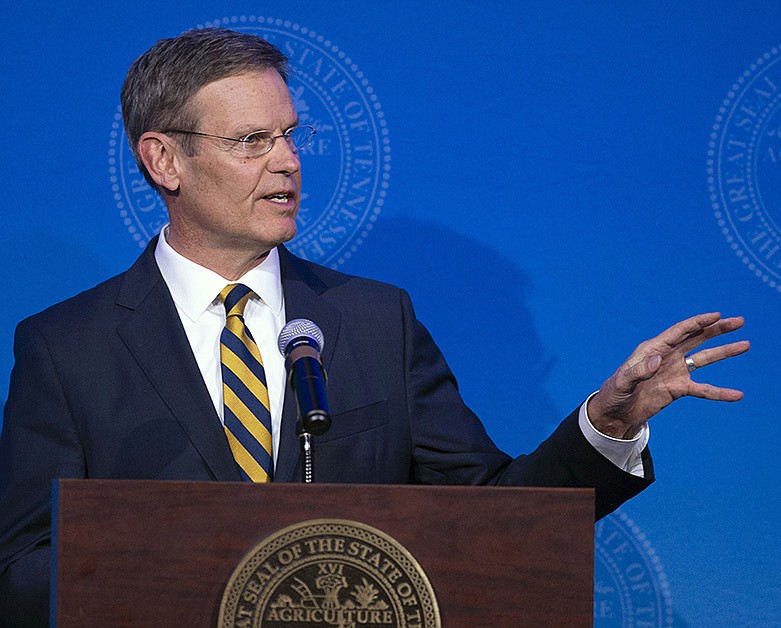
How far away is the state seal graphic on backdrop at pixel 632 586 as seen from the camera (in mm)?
2525

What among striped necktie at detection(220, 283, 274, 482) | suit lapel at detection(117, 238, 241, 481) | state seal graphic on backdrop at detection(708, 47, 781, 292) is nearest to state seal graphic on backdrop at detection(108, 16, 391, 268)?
suit lapel at detection(117, 238, 241, 481)

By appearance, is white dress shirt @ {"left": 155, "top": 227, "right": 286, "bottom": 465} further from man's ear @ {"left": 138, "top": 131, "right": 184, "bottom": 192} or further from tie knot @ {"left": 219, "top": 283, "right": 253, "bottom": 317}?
man's ear @ {"left": 138, "top": 131, "right": 184, "bottom": 192}

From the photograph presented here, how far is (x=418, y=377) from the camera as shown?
2.16 m

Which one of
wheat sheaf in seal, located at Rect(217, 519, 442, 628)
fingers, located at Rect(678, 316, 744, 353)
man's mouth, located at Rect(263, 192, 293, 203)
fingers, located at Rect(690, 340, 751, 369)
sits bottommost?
wheat sheaf in seal, located at Rect(217, 519, 442, 628)

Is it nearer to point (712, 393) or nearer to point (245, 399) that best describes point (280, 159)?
point (245, 399)

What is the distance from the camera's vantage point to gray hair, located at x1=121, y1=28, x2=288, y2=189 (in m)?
2.12

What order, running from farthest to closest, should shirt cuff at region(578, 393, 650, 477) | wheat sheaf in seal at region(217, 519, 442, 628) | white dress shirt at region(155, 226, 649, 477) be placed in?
1. white dress shirt at region(155, 226, 649, 477)
2. shirt cuff at region(578, 393, 650, 477)
3. wheat sheaf in seal at region(217, 519, 442, 628)

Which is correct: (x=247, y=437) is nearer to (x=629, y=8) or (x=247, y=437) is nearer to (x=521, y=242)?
(x=521, y=242)

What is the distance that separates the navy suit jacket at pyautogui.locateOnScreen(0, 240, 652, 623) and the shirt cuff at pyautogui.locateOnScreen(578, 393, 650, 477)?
1cm

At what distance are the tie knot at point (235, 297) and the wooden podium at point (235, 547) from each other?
0.71 m

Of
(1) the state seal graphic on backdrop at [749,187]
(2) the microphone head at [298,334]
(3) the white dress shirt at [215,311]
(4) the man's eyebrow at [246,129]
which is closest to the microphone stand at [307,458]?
(2) the microphone head at [298,334]

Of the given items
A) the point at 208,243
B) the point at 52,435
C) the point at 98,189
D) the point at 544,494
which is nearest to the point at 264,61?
the point at 208,243

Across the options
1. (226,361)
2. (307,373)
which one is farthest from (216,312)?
(307,373)

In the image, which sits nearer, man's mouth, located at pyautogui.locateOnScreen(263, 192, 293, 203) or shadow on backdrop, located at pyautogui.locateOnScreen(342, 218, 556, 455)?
man's mouth, located at pyautogui.locateOnScreen(263, 192, 293, 203)
